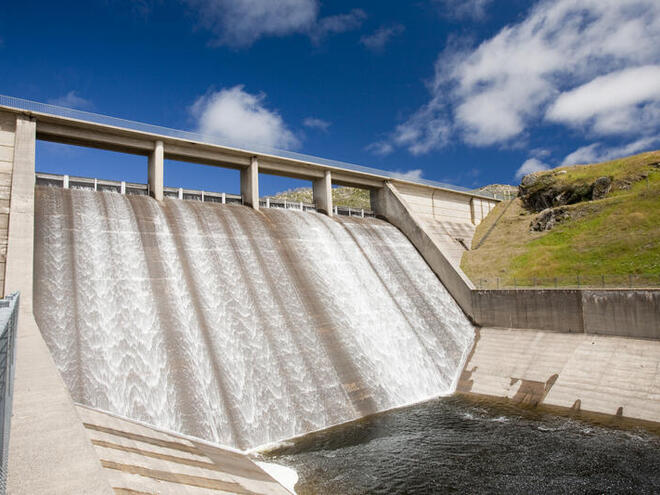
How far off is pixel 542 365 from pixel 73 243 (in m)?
19.6

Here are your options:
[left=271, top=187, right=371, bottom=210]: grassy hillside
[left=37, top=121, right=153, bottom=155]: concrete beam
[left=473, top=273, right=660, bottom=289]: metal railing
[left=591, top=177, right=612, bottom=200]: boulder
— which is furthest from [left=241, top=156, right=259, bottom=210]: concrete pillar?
[left=271, top=187, right=371, bottom=210]: grassy hillside

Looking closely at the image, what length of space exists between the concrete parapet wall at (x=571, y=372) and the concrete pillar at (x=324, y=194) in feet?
44.0

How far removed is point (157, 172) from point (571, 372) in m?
21.3

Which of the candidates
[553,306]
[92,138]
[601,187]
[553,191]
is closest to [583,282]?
[553,306]

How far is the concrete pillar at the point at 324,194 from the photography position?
28641mm

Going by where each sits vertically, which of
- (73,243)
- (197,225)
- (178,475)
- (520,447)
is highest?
(197,225)

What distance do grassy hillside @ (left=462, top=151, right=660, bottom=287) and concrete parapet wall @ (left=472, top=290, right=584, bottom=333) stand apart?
1.50m

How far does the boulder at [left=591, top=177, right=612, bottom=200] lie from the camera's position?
32.6m

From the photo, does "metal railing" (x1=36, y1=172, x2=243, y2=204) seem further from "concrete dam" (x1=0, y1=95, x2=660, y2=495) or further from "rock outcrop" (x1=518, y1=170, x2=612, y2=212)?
"rock outcrop" (x1=518, y1=170, x2=612, y2=212)

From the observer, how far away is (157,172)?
2164 cm

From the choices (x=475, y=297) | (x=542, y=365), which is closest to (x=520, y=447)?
(x=542, y=365)

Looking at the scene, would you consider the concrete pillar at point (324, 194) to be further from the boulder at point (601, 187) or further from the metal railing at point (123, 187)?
the boulder at point (601, 187)

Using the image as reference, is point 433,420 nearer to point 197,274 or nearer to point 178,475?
point 178,475

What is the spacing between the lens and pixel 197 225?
19766mm
